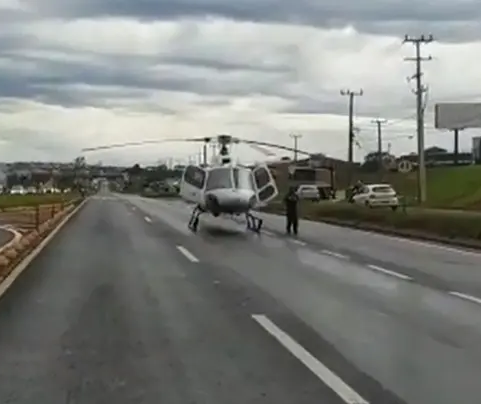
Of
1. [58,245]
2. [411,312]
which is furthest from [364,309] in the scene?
[58,245]

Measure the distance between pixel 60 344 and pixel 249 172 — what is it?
28.9 metres

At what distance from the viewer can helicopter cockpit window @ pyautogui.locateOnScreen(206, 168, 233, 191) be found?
127ft

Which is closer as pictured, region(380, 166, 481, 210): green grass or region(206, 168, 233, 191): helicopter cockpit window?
region(206, 168, 233, 191): helicopter cockpit window

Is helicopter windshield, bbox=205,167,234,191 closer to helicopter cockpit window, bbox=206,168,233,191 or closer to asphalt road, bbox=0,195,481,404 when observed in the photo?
helicopter cockpit window, bbox=206,168,233,191

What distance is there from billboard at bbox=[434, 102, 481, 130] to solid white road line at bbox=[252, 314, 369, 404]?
91288 millimetres

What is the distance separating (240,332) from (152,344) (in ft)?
4.00

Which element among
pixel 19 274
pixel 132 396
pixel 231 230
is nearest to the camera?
pixel 132 396

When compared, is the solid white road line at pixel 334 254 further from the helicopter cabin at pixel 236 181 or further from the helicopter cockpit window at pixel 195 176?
the helicopter cockpit window at pixel 195 176

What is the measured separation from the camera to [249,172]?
39500mm

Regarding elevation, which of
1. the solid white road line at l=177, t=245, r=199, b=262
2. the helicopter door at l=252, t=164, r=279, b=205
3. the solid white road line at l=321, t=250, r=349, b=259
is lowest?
the solid white road line at l=321, t=250, r=349, b=259

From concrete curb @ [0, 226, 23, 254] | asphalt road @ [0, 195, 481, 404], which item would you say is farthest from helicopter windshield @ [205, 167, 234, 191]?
asphalt road @ [0, 195, 481, 404]

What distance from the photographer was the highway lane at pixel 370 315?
29.5 feet

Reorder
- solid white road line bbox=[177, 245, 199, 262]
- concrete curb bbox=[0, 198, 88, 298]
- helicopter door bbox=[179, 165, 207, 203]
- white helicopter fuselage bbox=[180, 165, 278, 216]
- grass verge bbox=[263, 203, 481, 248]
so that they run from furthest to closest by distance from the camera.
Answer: helicopter door bbox=[179, 165, 207, 203] → white helicopter fuselage bbox=[180, 165, 278, 216] → grass verge bbox=[263, 203, 481, 248] → solid white road line bbox=[177, 245, 199, 262] → concrete curb bbox=[0, 198, 88, 298]

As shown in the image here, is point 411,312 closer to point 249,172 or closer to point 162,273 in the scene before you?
point 162,273
